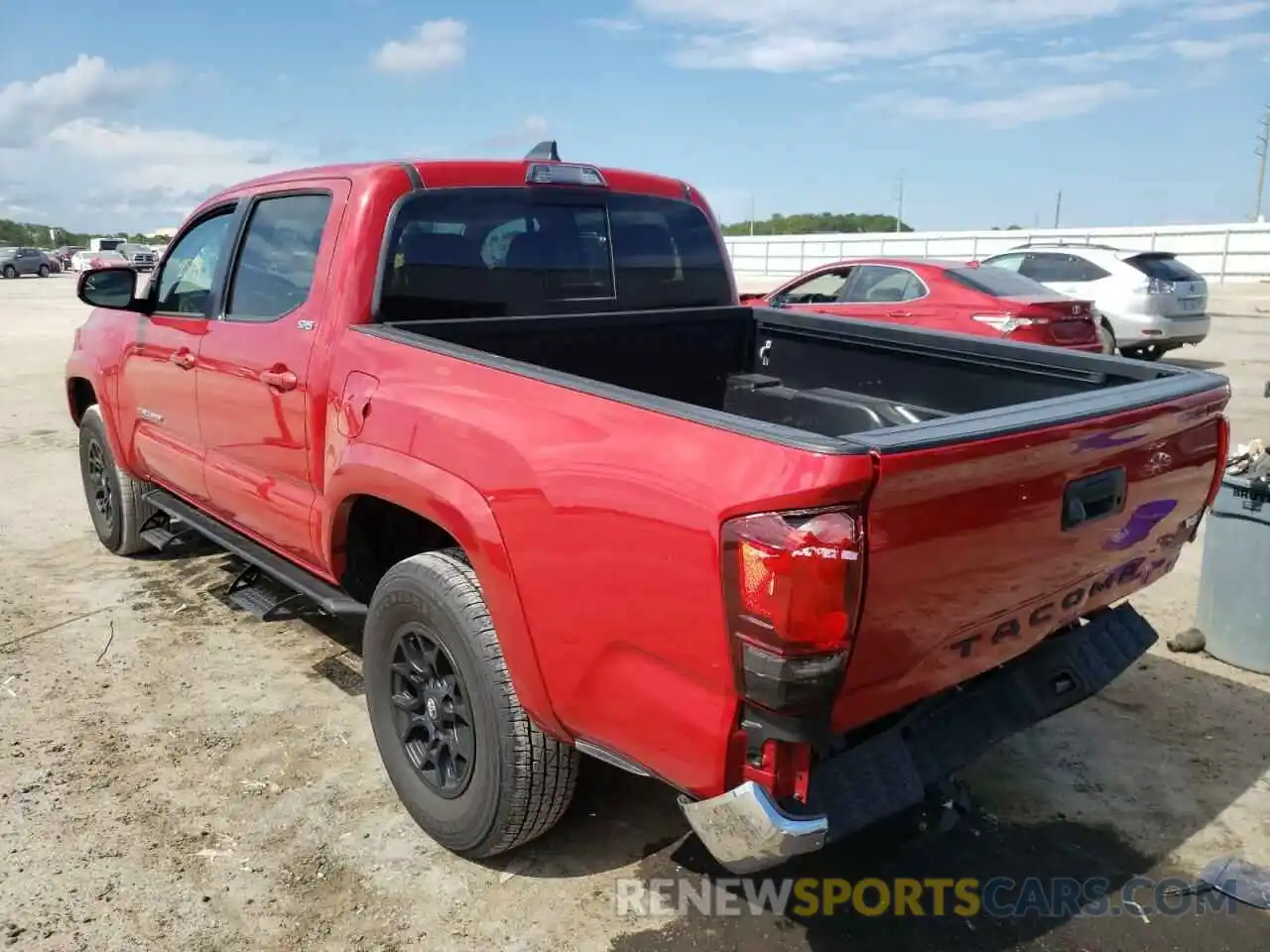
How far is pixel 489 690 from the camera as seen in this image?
2.72 metres

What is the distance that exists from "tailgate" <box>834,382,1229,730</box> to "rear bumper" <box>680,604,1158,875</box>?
0.63 ft

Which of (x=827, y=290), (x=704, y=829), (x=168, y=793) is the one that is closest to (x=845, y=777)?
(x=704, y=829)

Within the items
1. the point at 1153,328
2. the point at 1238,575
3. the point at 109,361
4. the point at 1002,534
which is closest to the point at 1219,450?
the point at 1002,534

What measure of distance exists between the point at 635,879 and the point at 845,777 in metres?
0.98

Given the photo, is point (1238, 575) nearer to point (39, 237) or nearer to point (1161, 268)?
point (1161, 268)

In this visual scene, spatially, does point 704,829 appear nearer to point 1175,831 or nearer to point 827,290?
point 1175,831

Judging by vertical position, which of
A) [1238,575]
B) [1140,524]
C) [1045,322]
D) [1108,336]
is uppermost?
[1140,524]

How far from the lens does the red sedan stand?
8914mm

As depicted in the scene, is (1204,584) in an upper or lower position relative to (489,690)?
lower

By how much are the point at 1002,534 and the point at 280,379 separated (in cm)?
251

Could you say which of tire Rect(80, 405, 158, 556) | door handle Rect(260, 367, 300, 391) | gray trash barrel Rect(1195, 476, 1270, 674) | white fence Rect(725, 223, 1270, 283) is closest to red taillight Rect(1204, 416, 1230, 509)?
gray trash barrel Rect(1195, 476, 1270, 674)

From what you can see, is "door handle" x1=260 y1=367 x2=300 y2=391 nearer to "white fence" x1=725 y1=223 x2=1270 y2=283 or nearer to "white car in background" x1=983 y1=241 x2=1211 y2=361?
"white car in background" x1=983 y1=241 x2=1211 y2=361

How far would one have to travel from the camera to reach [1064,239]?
105 ft

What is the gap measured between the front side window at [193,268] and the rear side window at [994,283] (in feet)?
22.0
